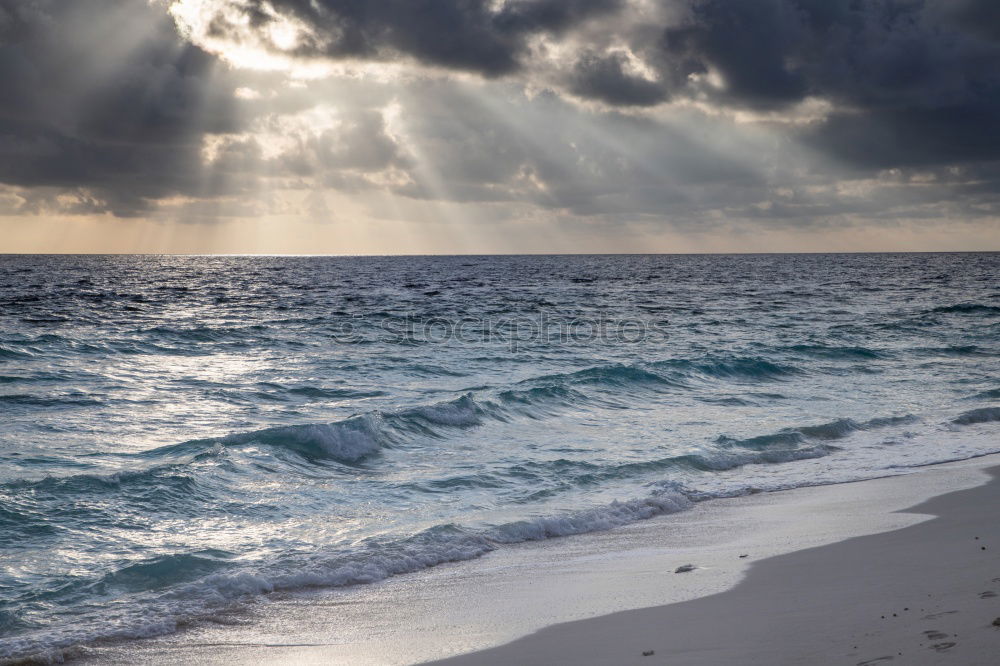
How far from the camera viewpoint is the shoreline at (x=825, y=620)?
4.45 metres

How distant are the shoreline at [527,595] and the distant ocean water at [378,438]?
399 mm

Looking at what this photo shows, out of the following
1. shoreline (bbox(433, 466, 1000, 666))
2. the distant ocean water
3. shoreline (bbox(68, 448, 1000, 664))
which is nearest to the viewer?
shoreline (bbox(433, 466, 1000, 666))

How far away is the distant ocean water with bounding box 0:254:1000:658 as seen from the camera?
773 centimetres

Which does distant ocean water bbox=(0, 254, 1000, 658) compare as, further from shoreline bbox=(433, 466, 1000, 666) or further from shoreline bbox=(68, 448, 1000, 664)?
shoreline bbox=(433, 466, 1000, 666)

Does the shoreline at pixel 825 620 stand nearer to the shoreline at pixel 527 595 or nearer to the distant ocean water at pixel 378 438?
the shoreline at pixel 527 595

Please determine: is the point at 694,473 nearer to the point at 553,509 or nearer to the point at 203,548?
the point at 553,509

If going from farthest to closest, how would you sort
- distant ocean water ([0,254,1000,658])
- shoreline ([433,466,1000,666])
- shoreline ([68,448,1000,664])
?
distant ocean water ([0,254,1000,658])
shoreline ([68,448,1000,664])
shoreline ([433,466,1000,666])

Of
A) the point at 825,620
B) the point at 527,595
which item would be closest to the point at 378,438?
the point at 527,595

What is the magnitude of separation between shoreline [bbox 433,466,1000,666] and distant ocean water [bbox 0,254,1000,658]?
276 cm

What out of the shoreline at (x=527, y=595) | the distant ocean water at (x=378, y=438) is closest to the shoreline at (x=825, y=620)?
the shoreline at (x=527, y=595)

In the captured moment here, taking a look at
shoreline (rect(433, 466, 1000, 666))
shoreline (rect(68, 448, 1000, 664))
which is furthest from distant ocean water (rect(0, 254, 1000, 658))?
shoreline (rect(433, 466, 1000, 666))

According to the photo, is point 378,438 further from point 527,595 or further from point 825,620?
point 825,620

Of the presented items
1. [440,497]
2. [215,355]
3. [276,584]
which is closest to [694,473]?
[440,497]

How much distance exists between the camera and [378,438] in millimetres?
13688
